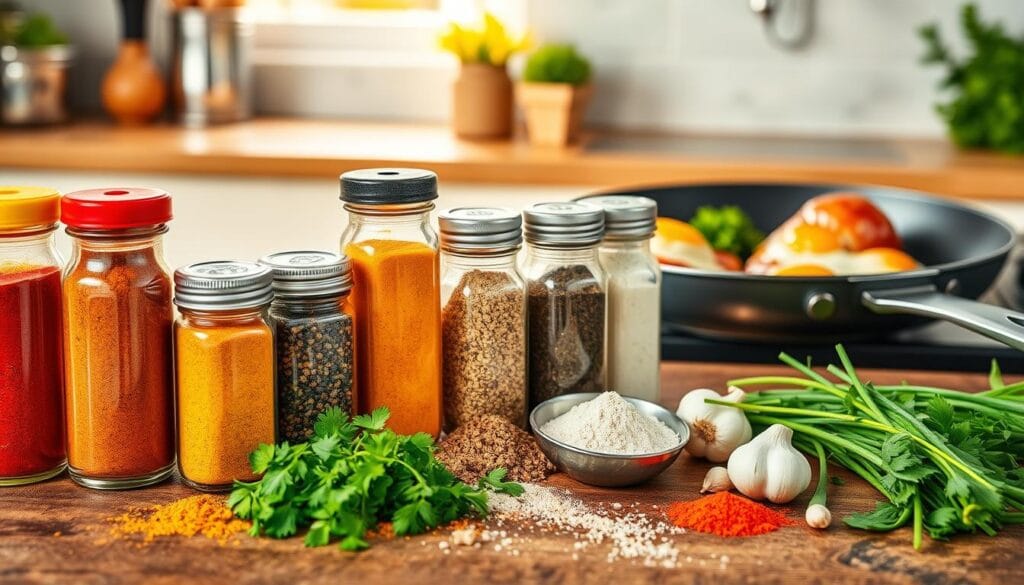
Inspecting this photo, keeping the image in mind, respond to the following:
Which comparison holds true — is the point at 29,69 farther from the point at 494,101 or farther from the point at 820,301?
the point at 820,301

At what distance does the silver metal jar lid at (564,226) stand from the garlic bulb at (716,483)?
0.24 m

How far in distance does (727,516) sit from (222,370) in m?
0.43

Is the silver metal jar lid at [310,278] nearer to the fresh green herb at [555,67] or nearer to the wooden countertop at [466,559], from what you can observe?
the wooden countertop at [466,559]

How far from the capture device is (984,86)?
2807 mm

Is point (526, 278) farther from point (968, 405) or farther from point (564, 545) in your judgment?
point (968, 405)

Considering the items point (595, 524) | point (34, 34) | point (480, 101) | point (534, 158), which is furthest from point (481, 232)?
point (34, 34)

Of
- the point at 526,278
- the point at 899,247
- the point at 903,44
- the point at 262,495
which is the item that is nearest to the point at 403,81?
→ the point at 903,44

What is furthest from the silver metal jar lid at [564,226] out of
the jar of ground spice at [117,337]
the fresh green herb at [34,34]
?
the fresh green herb at [34,34]

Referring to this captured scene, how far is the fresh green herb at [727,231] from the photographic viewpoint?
1789 mm

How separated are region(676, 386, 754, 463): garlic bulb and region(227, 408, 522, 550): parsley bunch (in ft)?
0.76

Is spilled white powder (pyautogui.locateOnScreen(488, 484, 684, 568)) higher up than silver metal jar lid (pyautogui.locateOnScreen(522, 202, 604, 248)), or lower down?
lower down

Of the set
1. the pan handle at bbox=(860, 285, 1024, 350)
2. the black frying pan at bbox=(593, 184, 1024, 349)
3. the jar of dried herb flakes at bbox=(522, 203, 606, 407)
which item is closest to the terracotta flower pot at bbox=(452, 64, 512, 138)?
the black frying pan at bbox=(593, 184, 1024, 349)

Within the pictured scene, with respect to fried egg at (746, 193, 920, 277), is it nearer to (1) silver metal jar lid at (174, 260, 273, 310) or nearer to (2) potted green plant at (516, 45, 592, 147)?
(1) silver metal jar lid at (174, 260, 273, 310)

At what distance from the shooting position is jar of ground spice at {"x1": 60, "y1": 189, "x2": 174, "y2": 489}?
3.25 feet
